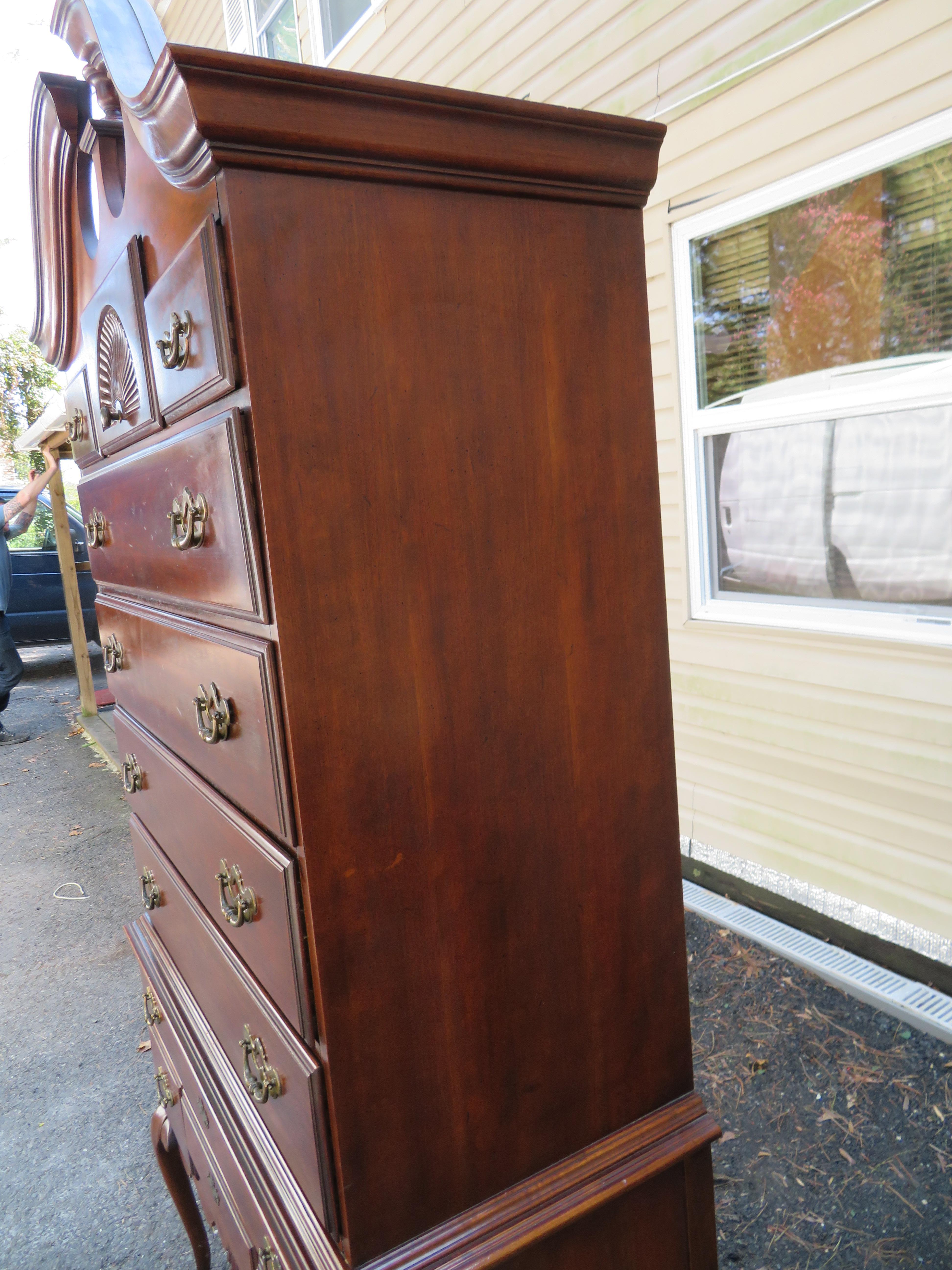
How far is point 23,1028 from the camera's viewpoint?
318 cm

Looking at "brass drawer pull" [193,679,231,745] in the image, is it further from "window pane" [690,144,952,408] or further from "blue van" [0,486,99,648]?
"blue van" [0,486,99,648]

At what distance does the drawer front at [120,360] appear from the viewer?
1138 mm

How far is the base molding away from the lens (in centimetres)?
99

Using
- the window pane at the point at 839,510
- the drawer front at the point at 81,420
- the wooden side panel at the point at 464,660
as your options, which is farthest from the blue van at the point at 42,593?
the wooden side panel at the point at 464,660

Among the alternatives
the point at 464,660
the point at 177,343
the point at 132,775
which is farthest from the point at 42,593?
the point at 464,660

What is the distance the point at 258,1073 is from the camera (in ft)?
3.63

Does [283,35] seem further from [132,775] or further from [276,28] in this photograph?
[132,775]

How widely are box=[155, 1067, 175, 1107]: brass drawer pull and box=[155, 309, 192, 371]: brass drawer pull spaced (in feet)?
5.11

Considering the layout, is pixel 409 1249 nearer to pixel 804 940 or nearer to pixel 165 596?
pixel 165 596

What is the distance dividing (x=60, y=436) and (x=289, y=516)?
6.64 m

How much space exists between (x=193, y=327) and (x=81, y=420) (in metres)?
1.00

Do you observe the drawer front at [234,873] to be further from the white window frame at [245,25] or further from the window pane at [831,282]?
the white window frame at [245,25]

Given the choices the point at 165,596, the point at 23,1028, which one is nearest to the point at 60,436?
the point at 23,1028

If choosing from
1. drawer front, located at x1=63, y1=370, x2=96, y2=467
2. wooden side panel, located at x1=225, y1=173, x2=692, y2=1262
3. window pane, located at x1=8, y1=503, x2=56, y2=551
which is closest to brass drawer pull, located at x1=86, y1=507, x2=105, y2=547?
drawer front, located at x1=63, y1=370, x2=96, y2=467
